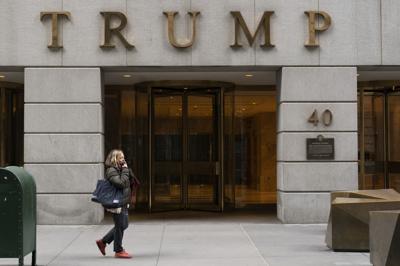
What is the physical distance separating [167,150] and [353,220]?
8046 mm

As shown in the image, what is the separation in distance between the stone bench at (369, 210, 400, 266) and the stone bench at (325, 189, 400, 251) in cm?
153

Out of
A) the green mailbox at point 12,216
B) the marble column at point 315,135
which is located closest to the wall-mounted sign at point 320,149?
the marble column at point 315,135

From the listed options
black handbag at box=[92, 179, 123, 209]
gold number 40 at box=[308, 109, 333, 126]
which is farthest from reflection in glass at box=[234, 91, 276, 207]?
black handbag at box=[92, 179, 123, 209]

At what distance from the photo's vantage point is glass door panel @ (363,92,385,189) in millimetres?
18297

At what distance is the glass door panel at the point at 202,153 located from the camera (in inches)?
698

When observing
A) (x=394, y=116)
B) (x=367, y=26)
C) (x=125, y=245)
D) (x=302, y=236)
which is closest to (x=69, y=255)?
(x=125, y=245)

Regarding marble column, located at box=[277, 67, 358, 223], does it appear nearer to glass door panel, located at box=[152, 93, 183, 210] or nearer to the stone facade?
the stone facade

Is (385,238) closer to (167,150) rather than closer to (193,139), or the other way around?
(193,139)

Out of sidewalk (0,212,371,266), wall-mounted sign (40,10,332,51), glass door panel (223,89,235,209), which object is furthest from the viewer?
glass door panel (223,89,235,209)

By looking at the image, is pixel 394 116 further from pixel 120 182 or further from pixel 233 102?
pixel 120 182

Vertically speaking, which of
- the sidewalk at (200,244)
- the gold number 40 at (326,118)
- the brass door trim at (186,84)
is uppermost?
the brass door trim at (186,84)

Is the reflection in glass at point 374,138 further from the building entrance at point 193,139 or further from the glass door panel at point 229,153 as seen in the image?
the glass door panel at point 229,153

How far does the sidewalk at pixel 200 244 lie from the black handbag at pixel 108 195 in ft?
2.84

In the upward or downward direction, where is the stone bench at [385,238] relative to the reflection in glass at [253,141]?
downward
